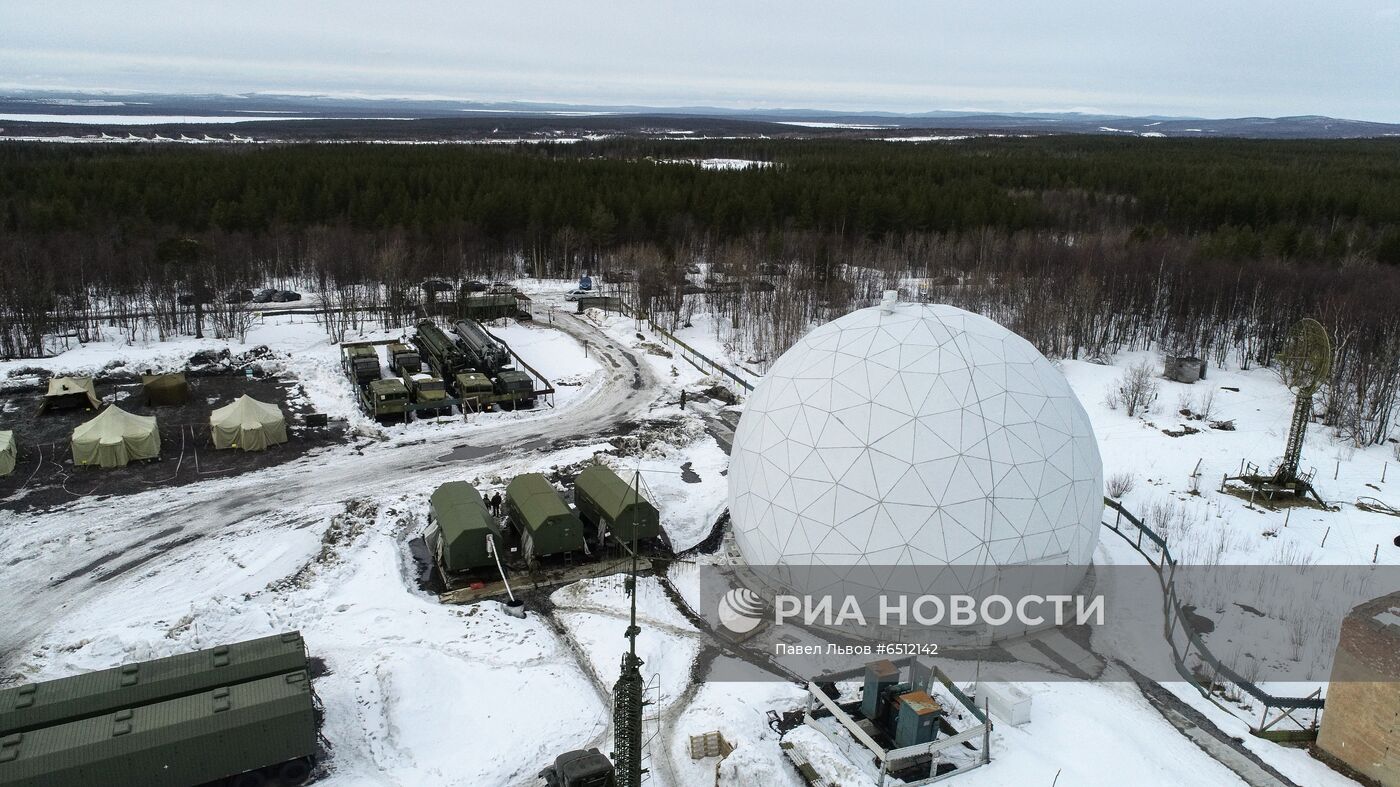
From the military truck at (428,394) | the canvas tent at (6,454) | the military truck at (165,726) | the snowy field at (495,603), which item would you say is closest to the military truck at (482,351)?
the military truck at (428,394)

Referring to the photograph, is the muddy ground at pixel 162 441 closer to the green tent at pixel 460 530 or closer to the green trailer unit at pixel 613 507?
the green tent at pixel 460 530

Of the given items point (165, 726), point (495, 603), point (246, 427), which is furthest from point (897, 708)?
point (246, 427)

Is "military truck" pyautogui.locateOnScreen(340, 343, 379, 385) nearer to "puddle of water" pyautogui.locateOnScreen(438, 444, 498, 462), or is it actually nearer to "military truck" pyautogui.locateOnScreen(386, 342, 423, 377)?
"military truck" pyautogui.locateOnScreen(386, 342, 423, 377)

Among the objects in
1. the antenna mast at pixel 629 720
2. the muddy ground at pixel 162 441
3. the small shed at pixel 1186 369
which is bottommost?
the muddy ground at pixel 162 441

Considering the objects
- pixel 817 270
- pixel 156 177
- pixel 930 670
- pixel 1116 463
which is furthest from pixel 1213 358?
pixel 156 177

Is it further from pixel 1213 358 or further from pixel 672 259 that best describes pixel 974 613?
pixel 672 259

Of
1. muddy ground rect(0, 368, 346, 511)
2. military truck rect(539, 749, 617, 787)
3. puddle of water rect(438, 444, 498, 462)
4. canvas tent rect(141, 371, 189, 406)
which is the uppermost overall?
military truck rect(539, 749, 617, 787)

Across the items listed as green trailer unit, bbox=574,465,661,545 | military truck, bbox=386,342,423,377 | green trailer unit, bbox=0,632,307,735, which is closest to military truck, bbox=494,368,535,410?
military truck, bbox=386,342,423,377
